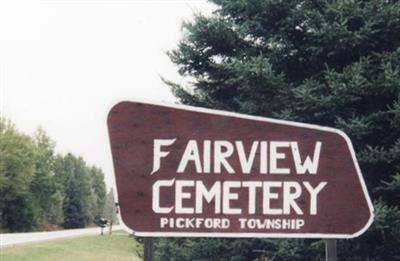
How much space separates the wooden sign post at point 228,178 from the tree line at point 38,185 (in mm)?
48046

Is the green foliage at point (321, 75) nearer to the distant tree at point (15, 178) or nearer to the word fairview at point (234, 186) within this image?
the word fairview at point (234, 186)

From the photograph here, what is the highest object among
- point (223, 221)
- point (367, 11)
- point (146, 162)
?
point (367, 11)

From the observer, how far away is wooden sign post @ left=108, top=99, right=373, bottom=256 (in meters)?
4.63

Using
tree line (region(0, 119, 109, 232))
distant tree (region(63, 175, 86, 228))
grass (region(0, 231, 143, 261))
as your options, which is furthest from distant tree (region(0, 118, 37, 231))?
grass (region(0, 231, 143, 261))

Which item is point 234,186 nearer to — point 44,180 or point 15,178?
point 15,178

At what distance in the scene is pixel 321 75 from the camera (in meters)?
8.80

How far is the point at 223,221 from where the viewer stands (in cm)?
462

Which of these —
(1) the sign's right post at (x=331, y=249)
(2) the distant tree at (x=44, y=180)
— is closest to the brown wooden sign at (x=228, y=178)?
(1) the sign's right post at (x=331, y=249)

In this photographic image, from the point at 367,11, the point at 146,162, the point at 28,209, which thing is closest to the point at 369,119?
the point at 367,11

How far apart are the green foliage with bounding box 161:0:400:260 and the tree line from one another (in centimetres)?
4416

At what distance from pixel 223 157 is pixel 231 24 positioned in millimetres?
4784

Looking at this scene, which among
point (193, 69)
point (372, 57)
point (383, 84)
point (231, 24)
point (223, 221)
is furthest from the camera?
point (193, 69)

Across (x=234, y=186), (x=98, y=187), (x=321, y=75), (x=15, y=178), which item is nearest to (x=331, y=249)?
(x=234, y=186)

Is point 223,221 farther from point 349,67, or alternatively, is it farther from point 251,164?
point 349,67
